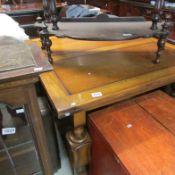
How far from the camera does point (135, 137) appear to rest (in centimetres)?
79

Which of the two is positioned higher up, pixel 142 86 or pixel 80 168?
pixel 142 86

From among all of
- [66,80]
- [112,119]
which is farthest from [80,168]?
[66,80]

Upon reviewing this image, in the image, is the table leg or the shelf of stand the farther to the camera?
the shelf of stand

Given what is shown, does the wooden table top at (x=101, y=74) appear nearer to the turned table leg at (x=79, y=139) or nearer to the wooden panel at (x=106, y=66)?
the wooden panel at (x=106, y=66)

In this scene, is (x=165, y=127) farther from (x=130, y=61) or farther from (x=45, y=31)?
(x=45, y=31)

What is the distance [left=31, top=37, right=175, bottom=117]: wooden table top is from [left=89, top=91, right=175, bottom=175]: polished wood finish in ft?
0.30

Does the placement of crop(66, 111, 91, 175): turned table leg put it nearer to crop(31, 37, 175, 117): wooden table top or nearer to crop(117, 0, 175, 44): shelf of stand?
crop(31, 37, 175, 117): wooden table top

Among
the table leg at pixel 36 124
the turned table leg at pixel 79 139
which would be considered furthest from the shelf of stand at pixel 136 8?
the table leg at pixel 36 124

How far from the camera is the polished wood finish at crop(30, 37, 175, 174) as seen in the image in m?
0.81

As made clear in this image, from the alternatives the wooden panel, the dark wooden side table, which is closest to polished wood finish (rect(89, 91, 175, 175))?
the wooden panel

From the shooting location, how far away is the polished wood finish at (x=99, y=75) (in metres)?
0.81

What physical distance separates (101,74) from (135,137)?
341 millimetres

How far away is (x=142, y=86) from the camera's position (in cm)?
89

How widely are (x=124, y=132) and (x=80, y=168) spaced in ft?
1.49
